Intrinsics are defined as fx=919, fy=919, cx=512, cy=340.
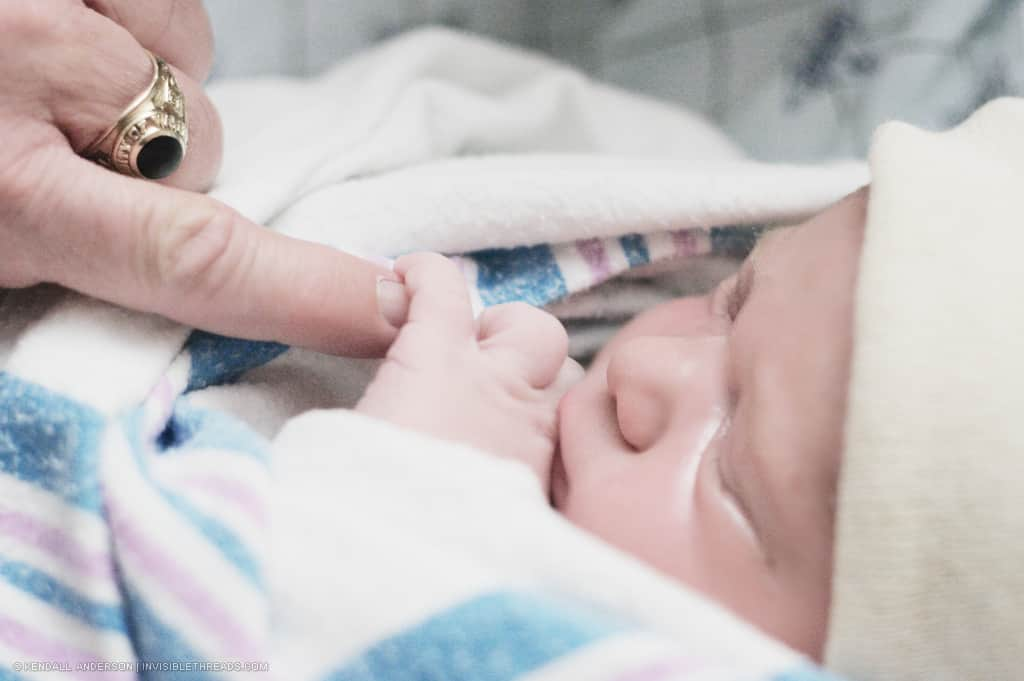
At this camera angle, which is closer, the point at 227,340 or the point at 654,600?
the point at 654,600

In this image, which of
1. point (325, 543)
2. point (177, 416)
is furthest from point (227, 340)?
point (325, 543)

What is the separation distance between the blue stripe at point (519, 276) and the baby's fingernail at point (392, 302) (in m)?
0.14

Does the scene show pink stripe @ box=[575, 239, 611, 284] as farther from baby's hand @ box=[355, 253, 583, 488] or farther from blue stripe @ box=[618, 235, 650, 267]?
baby's hand @ box=[355, 253, 583, 488]

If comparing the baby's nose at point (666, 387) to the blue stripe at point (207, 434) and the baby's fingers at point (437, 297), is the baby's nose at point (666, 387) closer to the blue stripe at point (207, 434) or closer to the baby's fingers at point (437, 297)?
the baby's fingers at point (437, 297)

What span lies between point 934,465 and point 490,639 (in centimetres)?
24

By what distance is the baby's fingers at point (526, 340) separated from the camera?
625mm

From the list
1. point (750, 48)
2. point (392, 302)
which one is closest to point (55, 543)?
point (392, 302)

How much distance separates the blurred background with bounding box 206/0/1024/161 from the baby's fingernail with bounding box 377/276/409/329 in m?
0.54

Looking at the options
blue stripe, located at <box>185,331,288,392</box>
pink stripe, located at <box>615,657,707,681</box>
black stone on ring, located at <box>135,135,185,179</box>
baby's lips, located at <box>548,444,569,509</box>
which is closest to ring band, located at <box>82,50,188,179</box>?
black stone on ring, located at <box>135,135,185,179</box>

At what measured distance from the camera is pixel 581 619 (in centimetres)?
47

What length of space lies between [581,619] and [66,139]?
1.38 feet

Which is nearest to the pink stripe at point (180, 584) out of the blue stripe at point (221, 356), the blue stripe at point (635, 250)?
the blue stripe at point (221, 356)

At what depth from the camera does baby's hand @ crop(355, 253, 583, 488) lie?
55 centimetres

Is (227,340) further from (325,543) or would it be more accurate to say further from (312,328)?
(325,543)
